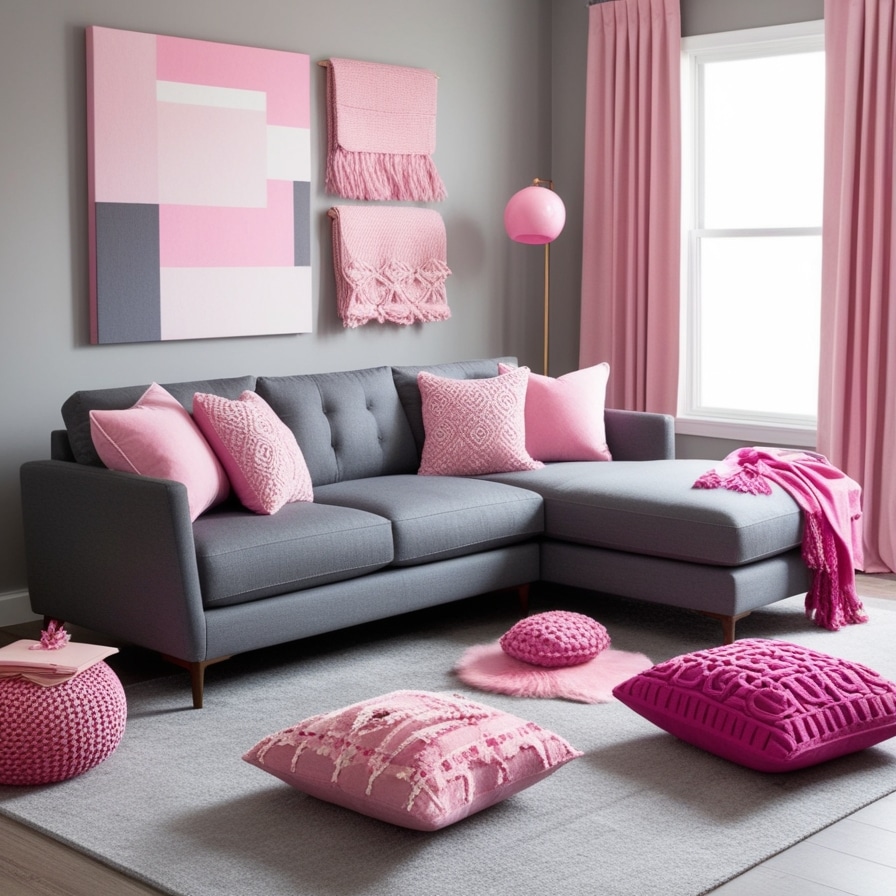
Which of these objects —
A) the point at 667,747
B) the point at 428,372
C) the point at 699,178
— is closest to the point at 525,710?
the point at 667,747

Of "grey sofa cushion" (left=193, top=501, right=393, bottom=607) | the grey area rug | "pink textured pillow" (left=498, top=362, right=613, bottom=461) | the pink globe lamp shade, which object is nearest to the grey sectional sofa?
"grey sofa cushion" (left=193, top=501, right=393, bottom=607)

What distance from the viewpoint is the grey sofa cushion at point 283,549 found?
11.7 feet

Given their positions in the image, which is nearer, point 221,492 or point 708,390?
point 221,492

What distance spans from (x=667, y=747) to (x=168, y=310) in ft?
8.10

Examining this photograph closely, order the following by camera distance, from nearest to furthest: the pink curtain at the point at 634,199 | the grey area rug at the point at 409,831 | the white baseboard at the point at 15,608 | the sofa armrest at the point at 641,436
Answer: the grey area rug at the point at 409,831, the white baseboard at the point at 15,608, the sofa armrest at the point at 641,436, the pink curtain at the point at 634,199

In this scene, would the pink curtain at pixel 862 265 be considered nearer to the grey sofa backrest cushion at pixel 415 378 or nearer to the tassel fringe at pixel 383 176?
the grey sofa backrest cushion at pixel 415 378

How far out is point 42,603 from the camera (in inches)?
160

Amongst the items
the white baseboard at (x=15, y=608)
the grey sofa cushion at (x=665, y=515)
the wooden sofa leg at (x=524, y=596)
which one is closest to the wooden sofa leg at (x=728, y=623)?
the grey sofa cushion at (x=665, y=515)

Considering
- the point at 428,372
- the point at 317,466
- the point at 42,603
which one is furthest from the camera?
the point at 428,372

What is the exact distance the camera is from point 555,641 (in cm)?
381

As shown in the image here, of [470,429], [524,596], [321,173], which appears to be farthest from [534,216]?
[524,596]

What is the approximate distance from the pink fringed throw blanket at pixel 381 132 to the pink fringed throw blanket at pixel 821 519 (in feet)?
6.33

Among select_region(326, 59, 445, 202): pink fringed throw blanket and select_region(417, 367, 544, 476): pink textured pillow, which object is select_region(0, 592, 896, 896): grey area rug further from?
select_region(326, 59, 445, 202): pink fringed throw blanket

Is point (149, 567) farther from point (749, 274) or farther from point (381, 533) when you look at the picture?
point (749, 274)
